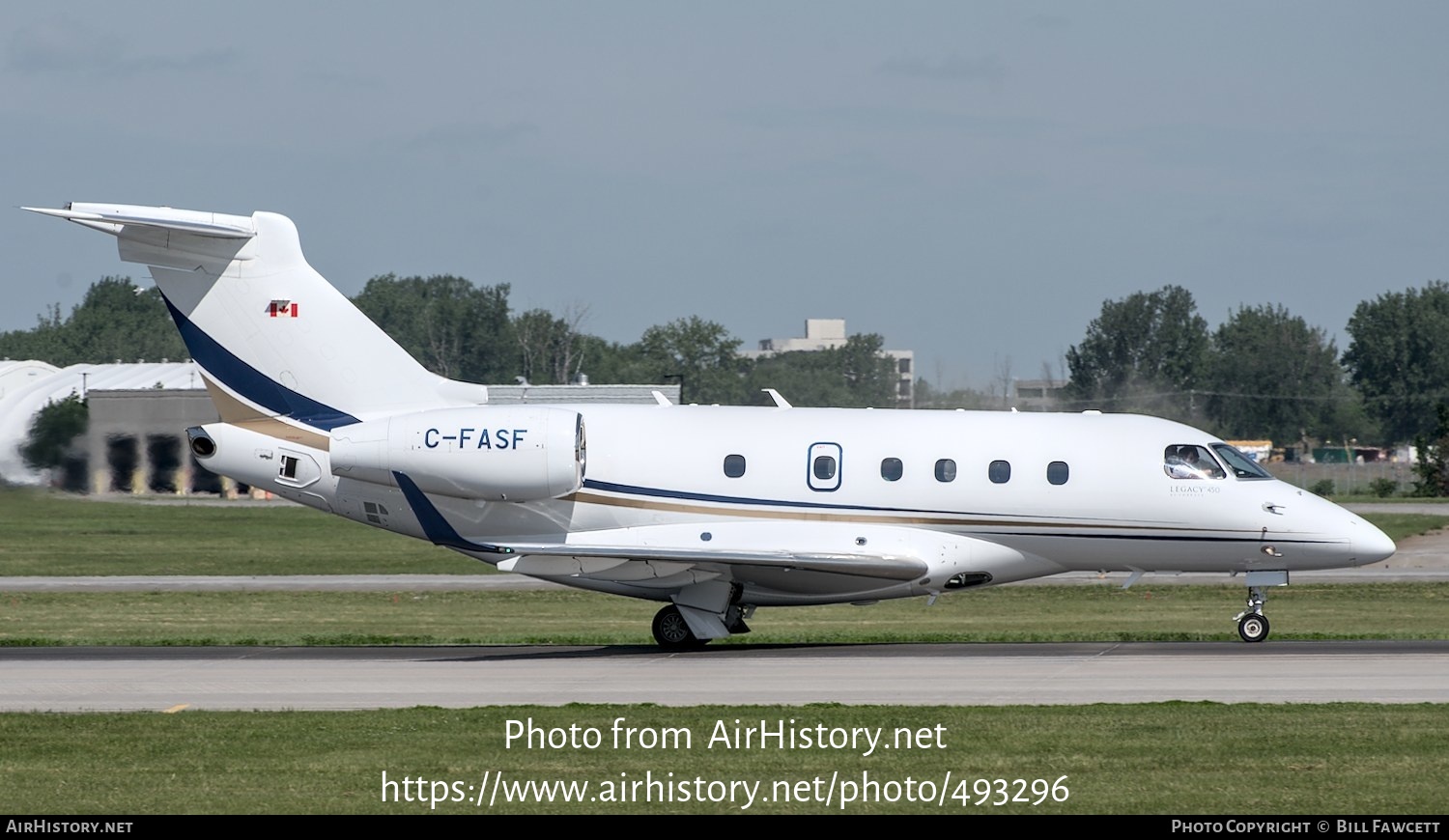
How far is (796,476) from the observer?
2327cm

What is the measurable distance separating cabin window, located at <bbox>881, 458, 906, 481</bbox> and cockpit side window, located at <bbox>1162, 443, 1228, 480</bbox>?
3.59 meters

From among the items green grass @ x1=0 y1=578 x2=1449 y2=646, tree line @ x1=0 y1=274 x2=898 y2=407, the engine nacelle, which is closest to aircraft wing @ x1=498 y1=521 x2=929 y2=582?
the engine nacelle

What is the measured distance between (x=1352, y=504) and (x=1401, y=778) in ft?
183

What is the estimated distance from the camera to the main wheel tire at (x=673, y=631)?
78.0ft

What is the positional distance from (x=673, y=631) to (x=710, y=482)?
2171 millimetres

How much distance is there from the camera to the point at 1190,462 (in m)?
23.6

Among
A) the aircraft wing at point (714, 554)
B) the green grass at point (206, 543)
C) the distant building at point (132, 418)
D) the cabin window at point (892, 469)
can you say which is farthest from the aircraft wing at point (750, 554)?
the green grass at point (206, 543)

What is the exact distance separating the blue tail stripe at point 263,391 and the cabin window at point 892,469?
732cm

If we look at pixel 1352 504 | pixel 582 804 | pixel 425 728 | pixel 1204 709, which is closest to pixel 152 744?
pixel 425 728

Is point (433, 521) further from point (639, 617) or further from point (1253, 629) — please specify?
point (1253, 629)

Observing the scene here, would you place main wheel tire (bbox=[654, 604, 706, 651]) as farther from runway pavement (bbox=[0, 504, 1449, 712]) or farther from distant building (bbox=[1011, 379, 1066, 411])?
distant building (bbox=[1011, 379, 1066, 411])

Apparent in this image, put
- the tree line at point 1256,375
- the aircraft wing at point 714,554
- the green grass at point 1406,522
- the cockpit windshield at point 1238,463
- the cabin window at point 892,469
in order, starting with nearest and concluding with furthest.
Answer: the aircraft wing at point 714,554 < the cabin window at point 892,469 < the cockpit windshield at point 1238,463 < the green grass at point 1406,522 < the tree line at point 1256,375

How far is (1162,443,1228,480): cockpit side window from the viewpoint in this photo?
23.5 metres

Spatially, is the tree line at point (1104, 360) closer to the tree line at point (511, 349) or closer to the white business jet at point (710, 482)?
the tree line at point (511, 349)
